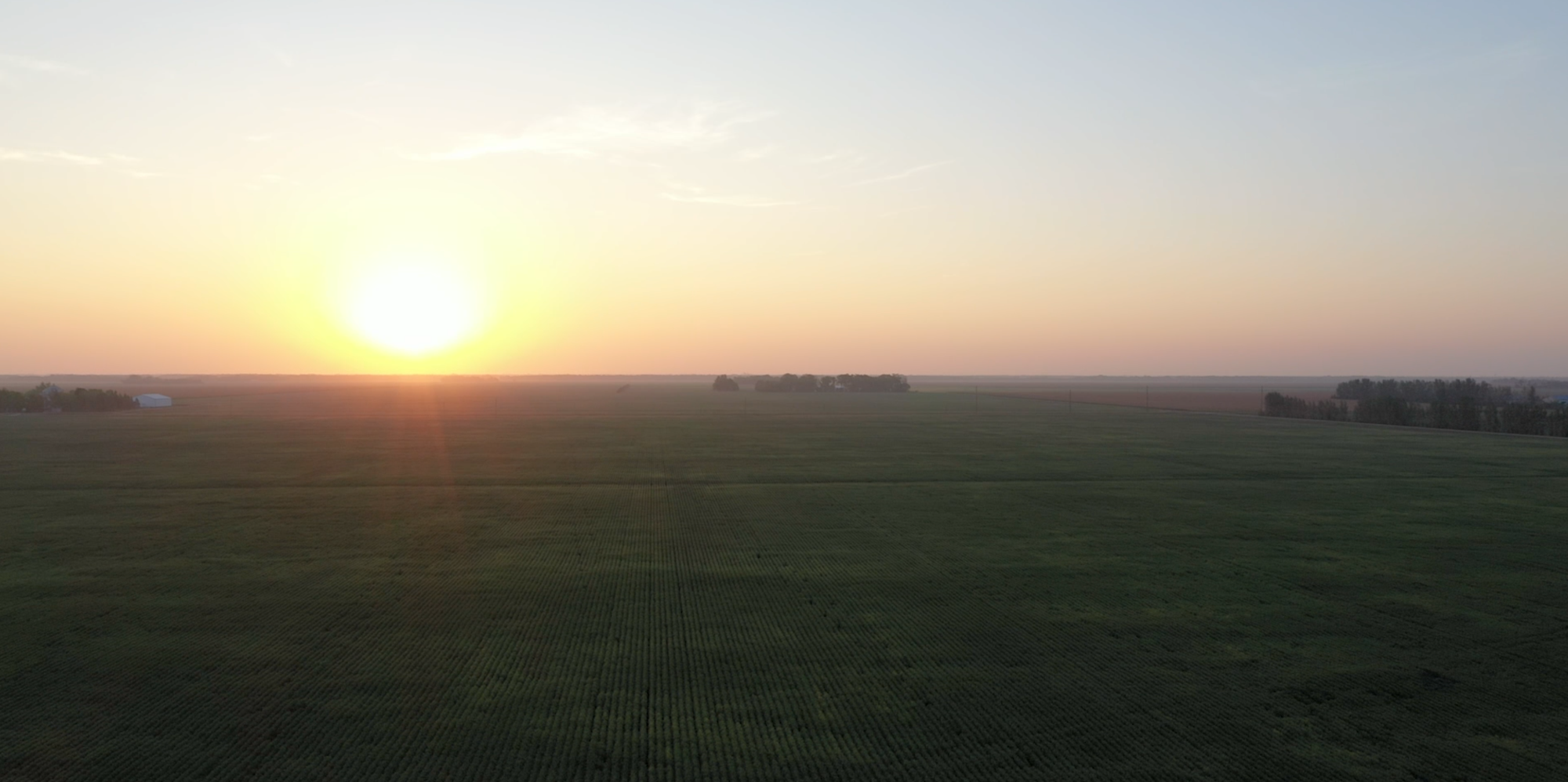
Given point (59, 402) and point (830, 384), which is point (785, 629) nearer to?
point (59, 402)

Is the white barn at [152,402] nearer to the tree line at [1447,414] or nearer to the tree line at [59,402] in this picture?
the tree line at [59,402]

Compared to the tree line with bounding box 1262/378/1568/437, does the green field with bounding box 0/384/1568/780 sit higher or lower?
lower

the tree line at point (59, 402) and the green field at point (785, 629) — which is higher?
the tree line at point (59, 402)

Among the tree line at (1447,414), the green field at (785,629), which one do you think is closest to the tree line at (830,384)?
the tree line at (1447,414)

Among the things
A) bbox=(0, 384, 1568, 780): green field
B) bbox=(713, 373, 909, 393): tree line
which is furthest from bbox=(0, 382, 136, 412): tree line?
bbox=(713, 373, 909, 393): tree line

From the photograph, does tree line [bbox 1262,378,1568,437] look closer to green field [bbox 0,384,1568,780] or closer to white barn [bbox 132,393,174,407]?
green field [bbox 0,384,1568,780]

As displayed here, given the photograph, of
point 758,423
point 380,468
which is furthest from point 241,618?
point 758,423

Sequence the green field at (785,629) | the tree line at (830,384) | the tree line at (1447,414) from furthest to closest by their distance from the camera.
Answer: the tree line at (830,384)
the tree line at (1447,414)
the green field at (785,629)
